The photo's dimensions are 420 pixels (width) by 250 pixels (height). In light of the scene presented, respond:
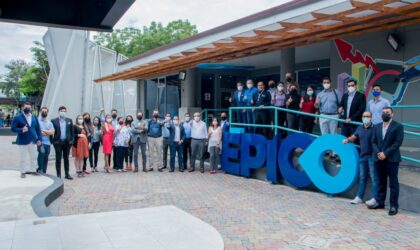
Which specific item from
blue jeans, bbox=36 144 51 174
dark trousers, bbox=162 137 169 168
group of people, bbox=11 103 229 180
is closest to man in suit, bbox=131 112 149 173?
group of people, bbox=11 103 229 180

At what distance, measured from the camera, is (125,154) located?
12.3m

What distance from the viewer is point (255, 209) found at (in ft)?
24.1

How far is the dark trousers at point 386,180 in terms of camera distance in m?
6.90

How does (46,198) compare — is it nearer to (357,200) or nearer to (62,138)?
(62,138)

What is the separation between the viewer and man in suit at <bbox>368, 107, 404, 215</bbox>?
688cm

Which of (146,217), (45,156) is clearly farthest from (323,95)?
(45,156)

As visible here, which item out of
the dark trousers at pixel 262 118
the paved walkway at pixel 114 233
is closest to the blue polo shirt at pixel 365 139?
the dark trousers at pixel 262 118

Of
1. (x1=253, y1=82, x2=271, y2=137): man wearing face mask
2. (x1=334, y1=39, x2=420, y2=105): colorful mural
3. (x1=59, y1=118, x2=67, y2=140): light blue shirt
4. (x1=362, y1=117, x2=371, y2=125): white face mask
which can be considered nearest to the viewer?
(x1=362, y1=117, x2=371, y2=125): white face mask

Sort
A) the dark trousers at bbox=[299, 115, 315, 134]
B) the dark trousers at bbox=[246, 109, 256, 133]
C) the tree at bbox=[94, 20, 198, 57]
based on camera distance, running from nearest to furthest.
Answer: the dark trousers at bbox=[299, 115, 315, 134] → the dark trousers at bbox=[246, 109, 256, 133] → the tree at bbox=[94, 20, 198, 57]

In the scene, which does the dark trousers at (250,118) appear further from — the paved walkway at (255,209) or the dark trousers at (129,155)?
the dark trousers at (129,155)

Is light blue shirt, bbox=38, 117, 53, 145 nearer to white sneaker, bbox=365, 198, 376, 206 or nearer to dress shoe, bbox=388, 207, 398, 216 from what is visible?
white sneaker, bbox=365, 198, 376, 206

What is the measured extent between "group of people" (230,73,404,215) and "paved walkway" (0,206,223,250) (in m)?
3.40

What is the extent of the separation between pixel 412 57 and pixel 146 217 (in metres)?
7.54

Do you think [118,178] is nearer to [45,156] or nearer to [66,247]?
[45,156]
